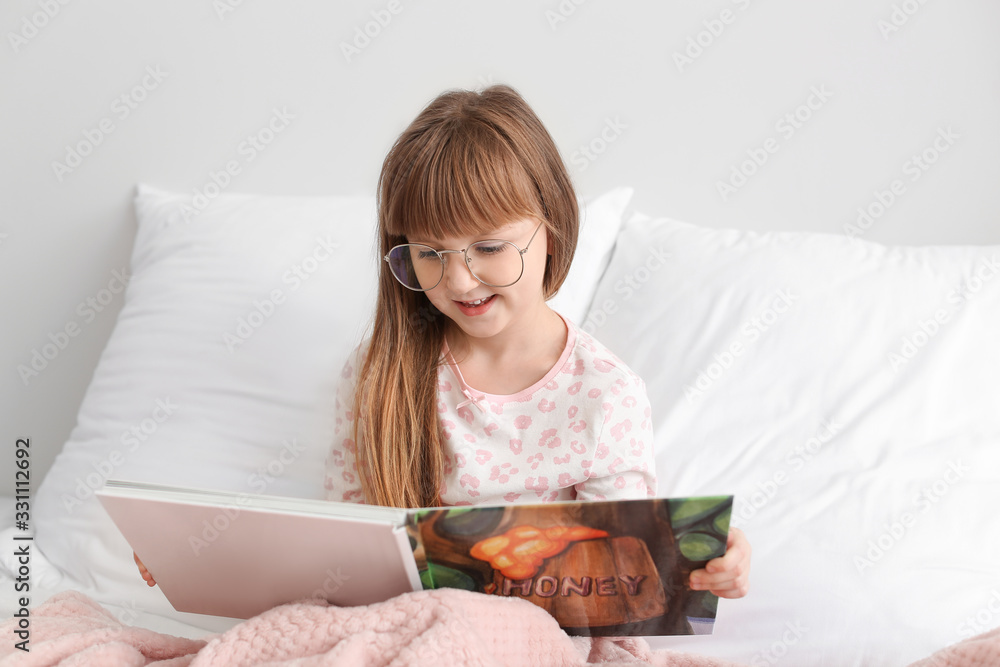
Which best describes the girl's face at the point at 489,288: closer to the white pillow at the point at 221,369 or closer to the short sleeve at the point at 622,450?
the short sleeve at the point at 622,450

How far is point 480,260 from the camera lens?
80cm

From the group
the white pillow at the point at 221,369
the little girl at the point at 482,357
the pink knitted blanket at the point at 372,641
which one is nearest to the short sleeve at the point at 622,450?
the little girl at the point at 482,357

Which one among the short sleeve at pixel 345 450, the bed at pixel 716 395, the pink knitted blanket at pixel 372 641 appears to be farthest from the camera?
the short sleeve at pixel 345 450

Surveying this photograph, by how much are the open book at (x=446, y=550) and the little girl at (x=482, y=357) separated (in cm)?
7

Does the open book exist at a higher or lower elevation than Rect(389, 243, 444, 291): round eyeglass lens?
lower

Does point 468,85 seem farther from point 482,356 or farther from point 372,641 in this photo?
point 372,641

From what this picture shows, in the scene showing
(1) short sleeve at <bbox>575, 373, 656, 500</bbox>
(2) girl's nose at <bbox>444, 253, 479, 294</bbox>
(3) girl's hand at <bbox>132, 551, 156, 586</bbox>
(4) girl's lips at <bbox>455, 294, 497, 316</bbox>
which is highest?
(2) girl's nose at <bbox>444, 253, 479, 294</bbox>

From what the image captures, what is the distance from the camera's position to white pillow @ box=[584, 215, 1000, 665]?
86cm

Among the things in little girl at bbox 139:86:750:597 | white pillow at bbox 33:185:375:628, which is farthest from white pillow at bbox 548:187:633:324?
white pillow at bbox 33:185:375:628

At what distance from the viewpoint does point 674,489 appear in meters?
0.98

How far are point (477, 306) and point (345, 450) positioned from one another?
1.02 ft

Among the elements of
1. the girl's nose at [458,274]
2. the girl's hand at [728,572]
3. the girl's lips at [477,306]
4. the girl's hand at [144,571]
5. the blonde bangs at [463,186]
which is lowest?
the girl's hand at [144,571]

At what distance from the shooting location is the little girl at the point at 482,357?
2.59ft

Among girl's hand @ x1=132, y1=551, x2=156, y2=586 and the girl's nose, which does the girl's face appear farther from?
girl's hand @ x1=132, y1=551, x2=156, y2=586
